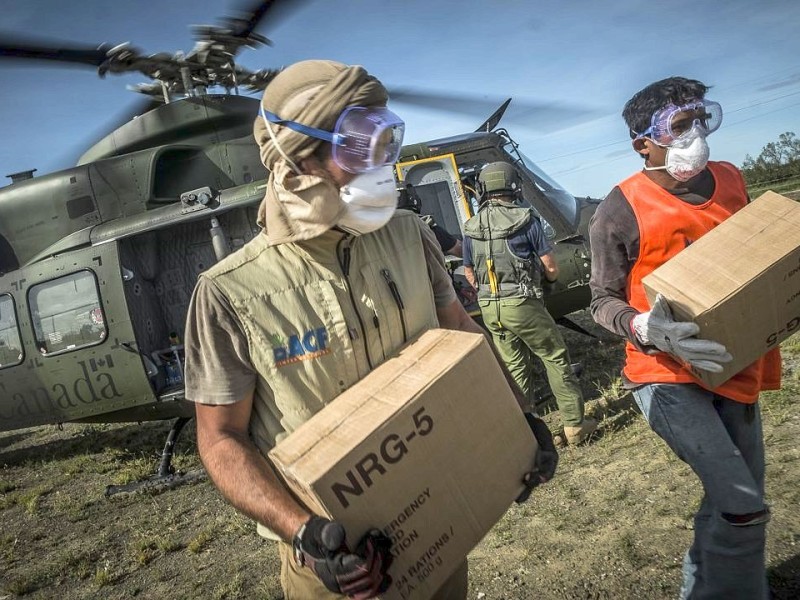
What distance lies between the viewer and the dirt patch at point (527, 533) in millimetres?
2719

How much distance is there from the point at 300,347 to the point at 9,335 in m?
5.87

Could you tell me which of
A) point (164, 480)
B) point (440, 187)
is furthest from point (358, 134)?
point (164, 480)

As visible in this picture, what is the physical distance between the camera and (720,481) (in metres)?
1.83

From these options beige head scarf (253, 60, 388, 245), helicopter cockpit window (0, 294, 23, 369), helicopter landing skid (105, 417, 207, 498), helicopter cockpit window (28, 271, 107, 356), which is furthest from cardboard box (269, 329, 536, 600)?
helicopter cockpit window (0, 294, 23, 369)

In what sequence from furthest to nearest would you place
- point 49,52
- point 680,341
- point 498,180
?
point 498,180, point 49,52, point 680,341

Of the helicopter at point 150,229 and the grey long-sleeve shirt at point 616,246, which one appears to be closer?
the grey long-sleeve shirt at point 616,246

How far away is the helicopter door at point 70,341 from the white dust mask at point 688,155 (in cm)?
505

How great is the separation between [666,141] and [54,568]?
16.4 ft

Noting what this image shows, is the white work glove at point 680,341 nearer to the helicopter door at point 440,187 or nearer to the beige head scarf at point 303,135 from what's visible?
the beige head scarf at point 303,135

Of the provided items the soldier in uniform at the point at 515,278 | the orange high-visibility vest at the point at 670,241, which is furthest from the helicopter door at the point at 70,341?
the orange high-visibility vest at the point at 670,241

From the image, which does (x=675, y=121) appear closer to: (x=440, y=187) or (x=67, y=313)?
(x=440, y=187)

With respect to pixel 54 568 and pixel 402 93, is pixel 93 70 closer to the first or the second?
pixel 402 93

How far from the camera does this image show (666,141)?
215cm

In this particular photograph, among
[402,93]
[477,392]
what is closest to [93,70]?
[402,93]
